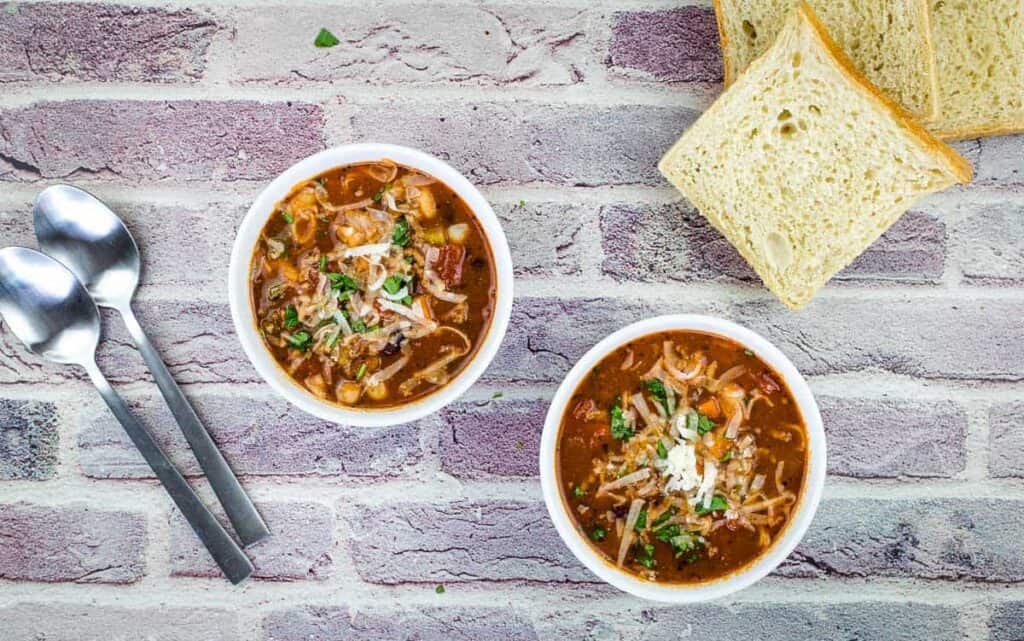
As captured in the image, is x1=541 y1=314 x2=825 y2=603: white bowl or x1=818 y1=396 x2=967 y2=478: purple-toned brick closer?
x1=541 y1=314 x2=825 y2=603: white bowl

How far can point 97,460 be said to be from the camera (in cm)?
206

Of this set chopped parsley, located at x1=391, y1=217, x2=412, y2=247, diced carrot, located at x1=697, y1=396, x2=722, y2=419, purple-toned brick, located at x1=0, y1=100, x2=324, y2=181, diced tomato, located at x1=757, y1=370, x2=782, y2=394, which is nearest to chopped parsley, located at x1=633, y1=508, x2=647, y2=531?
diced carrot, located at x1=697, y1=396, x2=722, y2=419

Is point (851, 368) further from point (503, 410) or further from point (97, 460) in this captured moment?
point (97, 460)

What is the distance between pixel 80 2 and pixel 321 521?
125 centimetres

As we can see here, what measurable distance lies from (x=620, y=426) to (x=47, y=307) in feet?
4.06

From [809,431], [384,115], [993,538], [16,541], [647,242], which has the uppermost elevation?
[384,115]

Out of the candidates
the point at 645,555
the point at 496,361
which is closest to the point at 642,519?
the point at 645,555

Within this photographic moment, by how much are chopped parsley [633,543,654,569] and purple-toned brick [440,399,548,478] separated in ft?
1.01

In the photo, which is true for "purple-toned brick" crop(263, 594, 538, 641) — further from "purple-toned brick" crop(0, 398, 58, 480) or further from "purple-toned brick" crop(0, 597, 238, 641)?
"purple-toned brick" crop(0, 398, 58, 480)

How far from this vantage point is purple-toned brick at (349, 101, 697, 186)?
2.02 m

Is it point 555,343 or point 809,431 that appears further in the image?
point 555,343

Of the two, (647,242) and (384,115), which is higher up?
(384,115)

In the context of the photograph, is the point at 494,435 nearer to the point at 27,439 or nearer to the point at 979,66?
the point at 27,439

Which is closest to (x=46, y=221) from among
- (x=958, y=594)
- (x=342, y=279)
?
(x=342, y=279)
